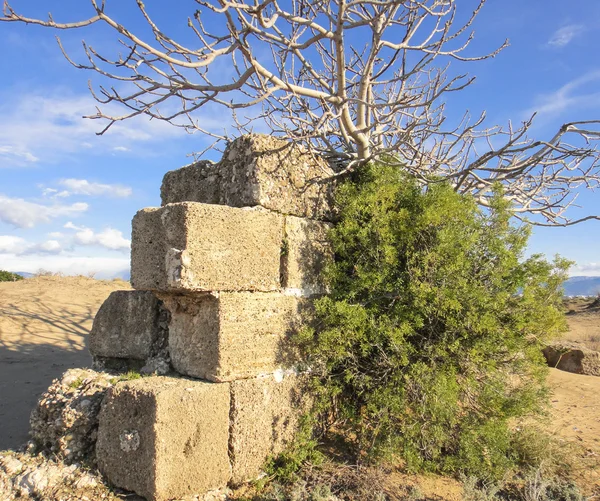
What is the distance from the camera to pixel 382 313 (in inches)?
148

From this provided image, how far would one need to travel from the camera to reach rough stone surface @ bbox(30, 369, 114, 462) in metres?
3.12

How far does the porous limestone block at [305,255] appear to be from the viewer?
369cm

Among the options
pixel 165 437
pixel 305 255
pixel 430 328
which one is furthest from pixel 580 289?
pixel 165 437

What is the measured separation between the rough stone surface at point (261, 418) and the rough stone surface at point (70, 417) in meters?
0.92

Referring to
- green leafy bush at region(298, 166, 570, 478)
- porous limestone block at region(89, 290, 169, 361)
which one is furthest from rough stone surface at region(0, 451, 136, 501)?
green leafy bush at region(298, 166, 570, 478)

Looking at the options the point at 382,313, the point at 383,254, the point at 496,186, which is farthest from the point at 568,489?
the point at 496,186

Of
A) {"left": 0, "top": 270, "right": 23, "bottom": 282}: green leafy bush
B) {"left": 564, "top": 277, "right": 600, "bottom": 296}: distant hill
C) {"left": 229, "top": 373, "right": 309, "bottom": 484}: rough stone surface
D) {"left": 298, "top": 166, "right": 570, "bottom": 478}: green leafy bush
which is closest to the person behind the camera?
{"left": 229, "top": 373, "right": 309, "bottom": 484}: rough stone surface

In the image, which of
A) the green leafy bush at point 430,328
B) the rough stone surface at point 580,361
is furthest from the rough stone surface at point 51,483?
the rough stone surface at point 580,361

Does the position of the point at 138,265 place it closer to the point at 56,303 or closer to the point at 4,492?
the point at 4,492

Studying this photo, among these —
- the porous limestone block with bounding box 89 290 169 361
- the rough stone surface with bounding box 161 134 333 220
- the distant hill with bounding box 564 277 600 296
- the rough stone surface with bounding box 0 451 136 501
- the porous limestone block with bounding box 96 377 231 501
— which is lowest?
the rough stone surface with bounding box 0 451 136 501

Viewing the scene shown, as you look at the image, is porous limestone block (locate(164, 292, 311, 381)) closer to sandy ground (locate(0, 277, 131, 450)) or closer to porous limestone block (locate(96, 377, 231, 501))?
porous limestone block (locate(96, 377, 231, 501))

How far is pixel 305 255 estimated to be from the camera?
3.83 metres

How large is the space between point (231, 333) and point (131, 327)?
3.78ft

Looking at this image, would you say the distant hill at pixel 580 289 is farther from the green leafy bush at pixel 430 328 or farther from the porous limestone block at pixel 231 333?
the porous limestone block at pixel 231 333
